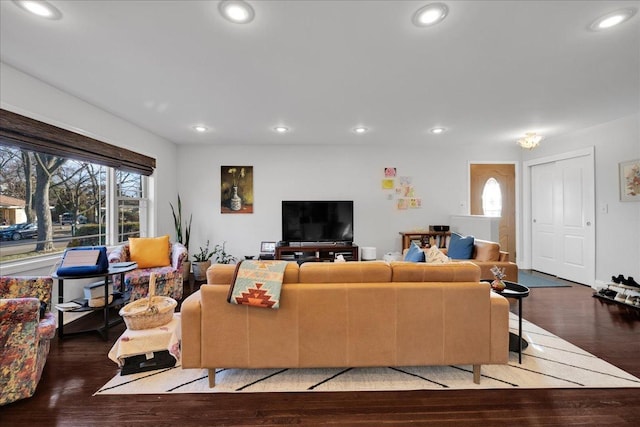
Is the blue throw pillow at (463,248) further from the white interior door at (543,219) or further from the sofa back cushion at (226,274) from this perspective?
the sofa back cushion at (226,274)

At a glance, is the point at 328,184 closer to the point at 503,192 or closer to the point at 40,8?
the point at 503,192

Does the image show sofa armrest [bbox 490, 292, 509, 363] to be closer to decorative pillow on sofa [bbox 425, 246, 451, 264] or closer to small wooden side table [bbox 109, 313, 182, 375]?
decorative pillow on sofa [bbox 425, 246, 451, 264]

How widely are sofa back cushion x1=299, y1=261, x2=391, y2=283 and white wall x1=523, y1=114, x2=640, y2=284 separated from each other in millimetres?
4091

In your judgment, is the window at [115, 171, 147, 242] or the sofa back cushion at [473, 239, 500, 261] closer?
the sofa back cushion at [473, 239, 500, 261]

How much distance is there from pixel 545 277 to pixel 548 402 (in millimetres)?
3835

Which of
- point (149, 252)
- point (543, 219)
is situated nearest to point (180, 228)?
point (149, 252)

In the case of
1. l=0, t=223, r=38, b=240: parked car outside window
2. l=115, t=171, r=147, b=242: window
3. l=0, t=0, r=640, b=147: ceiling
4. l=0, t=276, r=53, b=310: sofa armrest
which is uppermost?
l=0, t=0, r=640, b=147: ceiling

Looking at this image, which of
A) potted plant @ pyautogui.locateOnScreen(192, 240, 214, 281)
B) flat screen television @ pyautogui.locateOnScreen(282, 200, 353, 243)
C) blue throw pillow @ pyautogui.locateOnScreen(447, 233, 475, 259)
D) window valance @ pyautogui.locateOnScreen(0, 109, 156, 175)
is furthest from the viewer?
flat screen television @ pyautogui.locateOnScreen(282, 200, 353, 243)

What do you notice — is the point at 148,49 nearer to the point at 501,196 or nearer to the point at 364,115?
the point at 364,115

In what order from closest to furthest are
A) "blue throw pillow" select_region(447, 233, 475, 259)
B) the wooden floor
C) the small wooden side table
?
the wooden floor
the small wooden side table
"blue throw pillow" select_region(447, 233, 475, 259)

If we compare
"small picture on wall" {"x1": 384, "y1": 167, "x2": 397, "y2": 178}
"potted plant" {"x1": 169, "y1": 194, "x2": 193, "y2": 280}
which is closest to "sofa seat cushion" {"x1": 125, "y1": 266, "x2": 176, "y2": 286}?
"potted plant" {"x1": 169, "y1": 194, "x2": 193, "y2": 280}

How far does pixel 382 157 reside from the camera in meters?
5.17

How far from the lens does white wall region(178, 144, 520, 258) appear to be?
504 centimetres

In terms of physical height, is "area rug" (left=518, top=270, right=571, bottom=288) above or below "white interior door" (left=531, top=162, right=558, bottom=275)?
below
